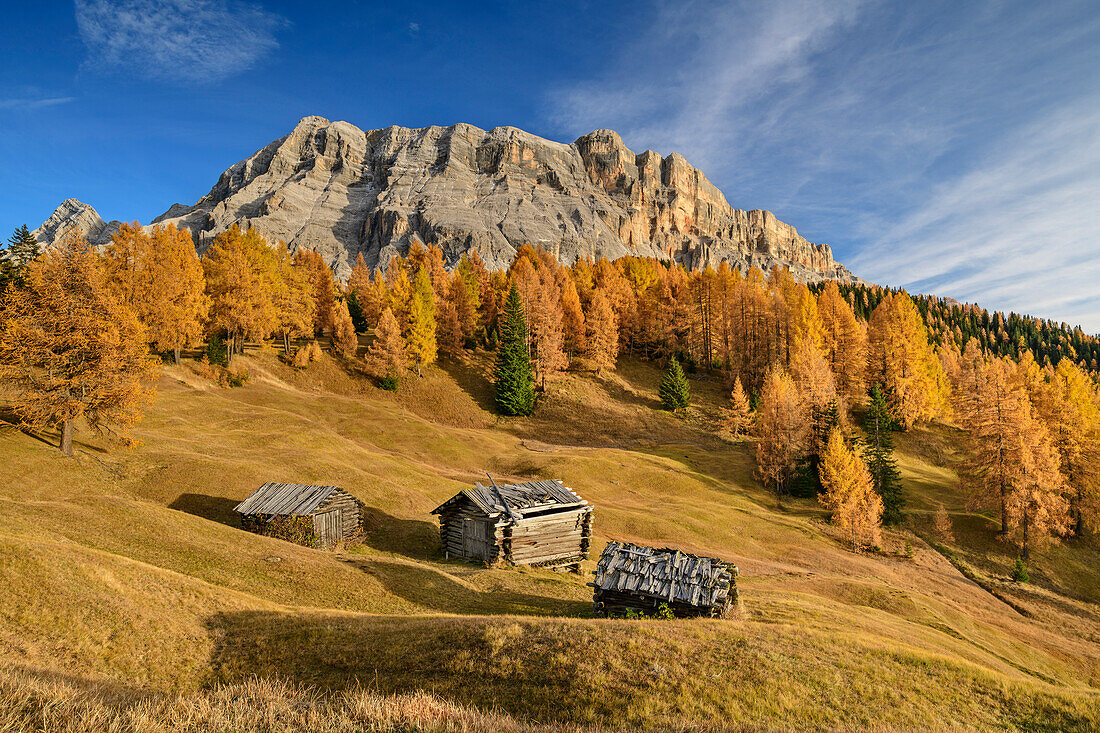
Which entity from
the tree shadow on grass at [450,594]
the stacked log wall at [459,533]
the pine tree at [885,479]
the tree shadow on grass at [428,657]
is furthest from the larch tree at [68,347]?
the pine tree at [885,479]

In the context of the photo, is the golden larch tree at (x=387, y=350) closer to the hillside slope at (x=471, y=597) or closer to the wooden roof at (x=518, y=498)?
the hillside slope at (x=471, y=597)

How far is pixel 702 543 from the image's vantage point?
3647 cm

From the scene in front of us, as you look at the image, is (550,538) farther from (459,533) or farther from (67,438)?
(67,438)

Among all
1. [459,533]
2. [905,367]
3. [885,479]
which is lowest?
[459,533]

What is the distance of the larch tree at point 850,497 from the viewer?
1670 inches

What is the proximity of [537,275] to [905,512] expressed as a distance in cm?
5280

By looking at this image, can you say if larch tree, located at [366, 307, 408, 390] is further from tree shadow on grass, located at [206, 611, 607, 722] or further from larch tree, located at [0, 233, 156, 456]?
tree shadow on grass, located at [206, 611, 607, 722]

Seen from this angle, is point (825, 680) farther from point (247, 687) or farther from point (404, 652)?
point (247, 687)

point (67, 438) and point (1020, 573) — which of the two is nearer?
point (67, 438)

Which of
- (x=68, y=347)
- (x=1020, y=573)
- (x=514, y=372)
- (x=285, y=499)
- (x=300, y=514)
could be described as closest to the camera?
(x=300, y=514)

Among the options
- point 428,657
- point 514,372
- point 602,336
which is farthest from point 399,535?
point 602,336

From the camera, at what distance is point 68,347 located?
29.5m

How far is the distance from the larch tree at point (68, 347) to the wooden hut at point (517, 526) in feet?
68.7

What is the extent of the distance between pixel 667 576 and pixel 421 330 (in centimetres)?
5145
